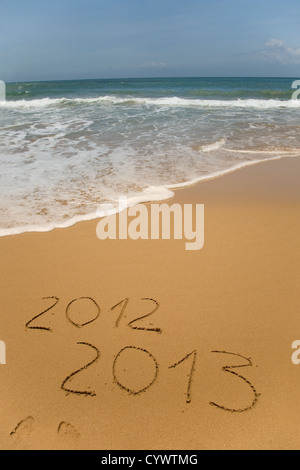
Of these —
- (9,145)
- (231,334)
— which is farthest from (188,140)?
(231,334)

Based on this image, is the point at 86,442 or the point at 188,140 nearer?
the point at 86,442

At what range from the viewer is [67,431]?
164 centimetres

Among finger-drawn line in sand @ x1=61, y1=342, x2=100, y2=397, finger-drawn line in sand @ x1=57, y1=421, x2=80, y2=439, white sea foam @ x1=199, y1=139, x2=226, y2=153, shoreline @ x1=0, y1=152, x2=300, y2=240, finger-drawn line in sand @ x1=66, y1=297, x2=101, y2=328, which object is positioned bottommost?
finger-drawn line in sand @ x1=57, y1=421, x2=80, y2=439

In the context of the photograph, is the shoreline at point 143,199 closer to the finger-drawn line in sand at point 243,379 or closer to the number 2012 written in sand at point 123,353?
the number 2012 written in sand at point 123,353

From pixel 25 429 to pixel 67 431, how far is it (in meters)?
0.23

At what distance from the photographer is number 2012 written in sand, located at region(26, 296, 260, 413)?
1.81 meters

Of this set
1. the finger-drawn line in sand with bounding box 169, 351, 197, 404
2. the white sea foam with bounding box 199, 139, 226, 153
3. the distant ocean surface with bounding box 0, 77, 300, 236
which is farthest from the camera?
the white sea foam with bounding box 199, 139, 226, 153

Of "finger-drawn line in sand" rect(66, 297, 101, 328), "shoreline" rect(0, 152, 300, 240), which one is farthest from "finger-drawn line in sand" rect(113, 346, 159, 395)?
"shoreline" rect(0, 152, 300, 240)

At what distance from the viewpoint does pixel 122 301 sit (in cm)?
243

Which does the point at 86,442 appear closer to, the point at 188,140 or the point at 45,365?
the point at 45,365

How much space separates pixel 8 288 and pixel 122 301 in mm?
1037

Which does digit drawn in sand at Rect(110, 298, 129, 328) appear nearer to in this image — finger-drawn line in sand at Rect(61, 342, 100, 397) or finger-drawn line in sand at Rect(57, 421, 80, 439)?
finger-drawn line in sand at Rect(61, 342, 100, 397)

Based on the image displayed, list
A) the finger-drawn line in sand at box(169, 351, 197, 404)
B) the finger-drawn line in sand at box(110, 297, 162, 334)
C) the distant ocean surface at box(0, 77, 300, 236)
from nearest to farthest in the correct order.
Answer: the finger-drawn line in sand at box(169, 351, 197, 404), the finger-drawn line in sand at box(110, 297, 162, 334), the distant ocean surface at box(0, 77, 300, 236)

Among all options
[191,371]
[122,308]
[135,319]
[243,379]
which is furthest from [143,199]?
[243,379]
